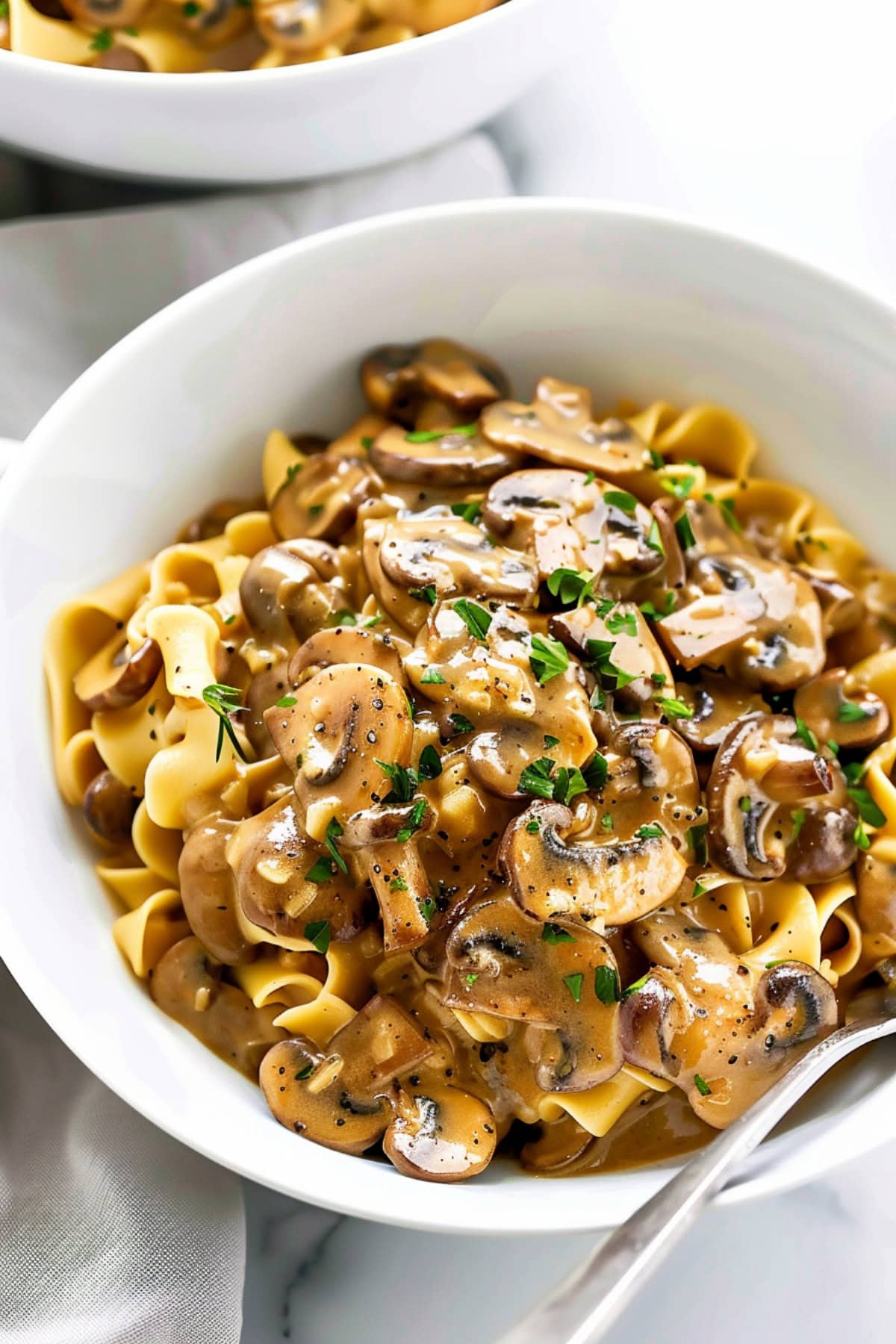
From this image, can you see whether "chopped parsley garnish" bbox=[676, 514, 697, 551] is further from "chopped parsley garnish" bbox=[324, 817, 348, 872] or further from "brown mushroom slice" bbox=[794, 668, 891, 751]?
"chopped parsley garnish" bbox=[324, 817, 348, 872]

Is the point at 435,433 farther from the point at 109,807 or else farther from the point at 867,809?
the point at 867,809

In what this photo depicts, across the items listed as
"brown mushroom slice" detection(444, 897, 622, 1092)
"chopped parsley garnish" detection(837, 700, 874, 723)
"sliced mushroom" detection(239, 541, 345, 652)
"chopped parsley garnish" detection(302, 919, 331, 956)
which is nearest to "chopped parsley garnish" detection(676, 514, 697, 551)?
"chopped parsley garnish" detection(837, 700, 874, 723)

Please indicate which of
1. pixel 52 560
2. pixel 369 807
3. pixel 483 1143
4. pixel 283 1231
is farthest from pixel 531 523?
pixel 283 1231

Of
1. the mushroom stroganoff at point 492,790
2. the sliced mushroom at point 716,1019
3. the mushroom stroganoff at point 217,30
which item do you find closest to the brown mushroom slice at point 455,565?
the mushroom stroganoff at point 492,790

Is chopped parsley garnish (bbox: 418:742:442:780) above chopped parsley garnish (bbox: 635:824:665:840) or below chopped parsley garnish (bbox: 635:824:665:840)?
below

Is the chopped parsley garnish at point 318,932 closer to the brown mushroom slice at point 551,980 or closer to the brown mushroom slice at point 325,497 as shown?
the brown mushroom slice at point 551,980
